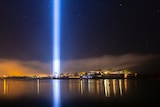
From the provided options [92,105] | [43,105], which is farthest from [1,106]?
[92,105]

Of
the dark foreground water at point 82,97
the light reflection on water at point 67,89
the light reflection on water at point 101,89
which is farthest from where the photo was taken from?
the light reflection on water at point 67,89

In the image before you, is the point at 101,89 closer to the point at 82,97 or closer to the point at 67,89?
the point at 67,89

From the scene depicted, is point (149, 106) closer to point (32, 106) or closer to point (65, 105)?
point (65, 105)

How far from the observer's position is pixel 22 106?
16531 millimetres

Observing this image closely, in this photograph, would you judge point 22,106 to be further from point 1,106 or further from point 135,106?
point 135,106

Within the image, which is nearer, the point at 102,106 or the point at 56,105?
Result: the point at 102,106

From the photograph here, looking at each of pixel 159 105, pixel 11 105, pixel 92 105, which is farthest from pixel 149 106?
pixel 11 105

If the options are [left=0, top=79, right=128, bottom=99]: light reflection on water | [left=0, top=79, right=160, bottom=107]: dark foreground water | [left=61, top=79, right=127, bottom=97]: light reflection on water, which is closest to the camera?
[left=0, top=79, right=160, bottom=107]: dark foreground water

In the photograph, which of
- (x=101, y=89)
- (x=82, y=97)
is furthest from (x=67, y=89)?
(x=82, y=97)

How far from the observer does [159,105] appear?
15359 millimetres

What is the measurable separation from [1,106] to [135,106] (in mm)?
6701

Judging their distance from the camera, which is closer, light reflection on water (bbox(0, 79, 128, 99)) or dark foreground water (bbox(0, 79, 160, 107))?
dark foreground water (bbox(0, 79, 160, 107))

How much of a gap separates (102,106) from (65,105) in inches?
94.0

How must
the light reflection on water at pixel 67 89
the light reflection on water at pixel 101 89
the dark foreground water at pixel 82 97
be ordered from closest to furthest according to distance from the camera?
the dark foreground water at pixel 82 97 → the light reflection on water at pixel 101 89 → the light reflection on water at pixel 67 89
